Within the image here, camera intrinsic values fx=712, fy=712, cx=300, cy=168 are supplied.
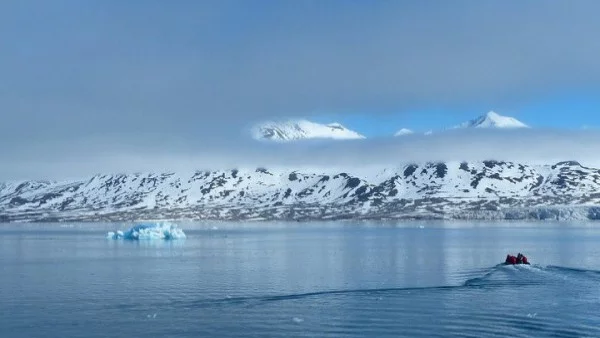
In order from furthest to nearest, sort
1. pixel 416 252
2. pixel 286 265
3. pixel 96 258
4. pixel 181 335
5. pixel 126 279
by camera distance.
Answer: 1. pixel 416 252
2. pixel 96 258
3. pixel 286 265
4. pixel 126 279
5. pixel 181 335

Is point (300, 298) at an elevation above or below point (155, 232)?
below

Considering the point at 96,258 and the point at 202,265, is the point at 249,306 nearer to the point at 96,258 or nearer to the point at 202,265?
the point at 202,265

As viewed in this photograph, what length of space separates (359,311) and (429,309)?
10.5ft

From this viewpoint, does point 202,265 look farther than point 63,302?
Yes

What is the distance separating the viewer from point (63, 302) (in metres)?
34.4

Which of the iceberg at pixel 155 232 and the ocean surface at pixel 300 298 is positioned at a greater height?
the iceberg at pixel 155 232

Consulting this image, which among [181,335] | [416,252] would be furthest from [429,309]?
[416,252]

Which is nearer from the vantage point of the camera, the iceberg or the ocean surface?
the ocean surface

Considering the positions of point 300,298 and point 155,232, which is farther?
point 155,232

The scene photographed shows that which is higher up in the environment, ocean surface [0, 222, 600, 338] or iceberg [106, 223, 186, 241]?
iceberg [106, 223, 186, 241]

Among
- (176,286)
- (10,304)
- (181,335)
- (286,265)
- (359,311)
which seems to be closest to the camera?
(181,335)

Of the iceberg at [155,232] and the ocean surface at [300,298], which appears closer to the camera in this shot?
the ocean surface at [300,298]

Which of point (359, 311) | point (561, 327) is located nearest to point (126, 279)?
point (359, 311)

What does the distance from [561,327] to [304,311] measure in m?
10.7
